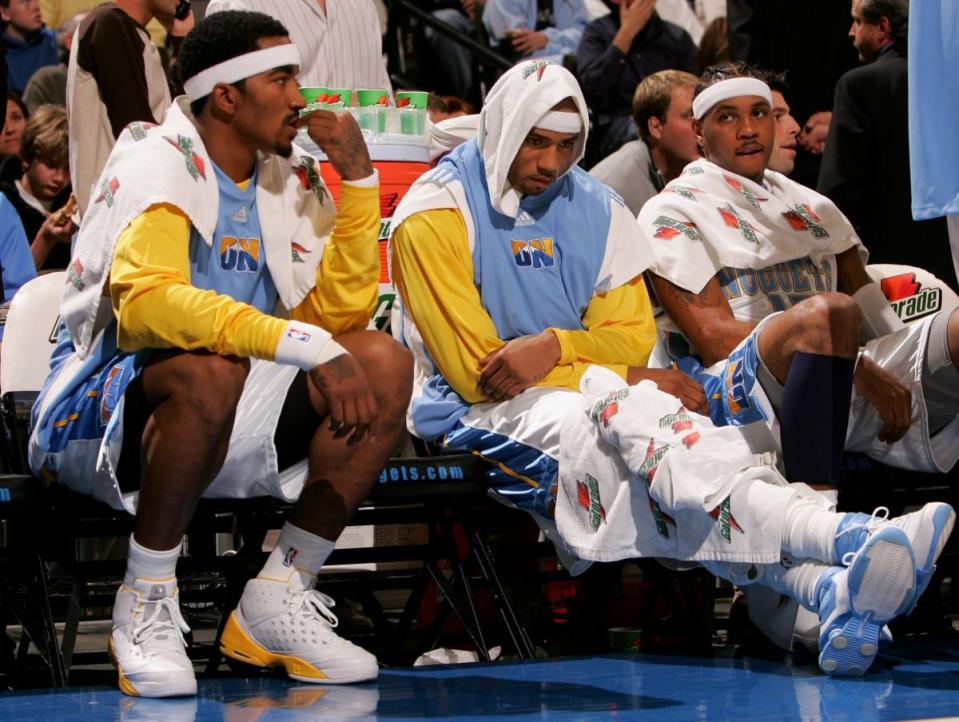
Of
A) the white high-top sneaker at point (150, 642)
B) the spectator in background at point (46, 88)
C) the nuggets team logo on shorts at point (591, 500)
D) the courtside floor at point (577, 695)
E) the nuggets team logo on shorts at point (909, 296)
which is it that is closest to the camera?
the courtside floor at point (577, 695)

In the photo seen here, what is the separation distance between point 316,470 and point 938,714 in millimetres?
1306

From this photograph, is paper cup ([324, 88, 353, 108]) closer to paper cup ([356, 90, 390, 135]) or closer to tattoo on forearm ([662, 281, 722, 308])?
paper cup ([356, 90, 390, 135])

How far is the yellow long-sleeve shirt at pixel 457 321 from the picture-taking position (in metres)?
3.55

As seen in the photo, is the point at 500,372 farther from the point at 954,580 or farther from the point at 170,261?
the point at 954,580

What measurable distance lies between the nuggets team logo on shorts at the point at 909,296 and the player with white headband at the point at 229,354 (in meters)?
1.60

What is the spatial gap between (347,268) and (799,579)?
1.17 metres

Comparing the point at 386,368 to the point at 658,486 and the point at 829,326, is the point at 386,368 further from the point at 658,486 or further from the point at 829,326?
the point at 829,326

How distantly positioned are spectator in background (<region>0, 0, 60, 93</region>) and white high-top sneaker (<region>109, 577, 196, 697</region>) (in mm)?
4404

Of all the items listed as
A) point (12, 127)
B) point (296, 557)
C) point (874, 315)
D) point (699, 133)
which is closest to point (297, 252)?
point (296, 557)

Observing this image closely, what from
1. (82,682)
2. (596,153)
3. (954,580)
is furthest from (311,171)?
(596,153)

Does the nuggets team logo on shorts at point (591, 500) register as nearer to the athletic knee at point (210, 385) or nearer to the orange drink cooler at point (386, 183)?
the athletic knee at point (210, 385)

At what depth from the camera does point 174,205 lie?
10.2 feet

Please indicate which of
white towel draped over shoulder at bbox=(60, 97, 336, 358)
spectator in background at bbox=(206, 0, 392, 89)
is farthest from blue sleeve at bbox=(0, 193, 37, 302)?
white towel draped over shoulder at bbox=(60, 97, 336, 358)

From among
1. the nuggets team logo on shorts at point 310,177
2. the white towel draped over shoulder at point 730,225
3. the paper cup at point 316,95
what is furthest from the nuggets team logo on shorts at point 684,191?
the nuggets team logo on shorts at point 310,177
